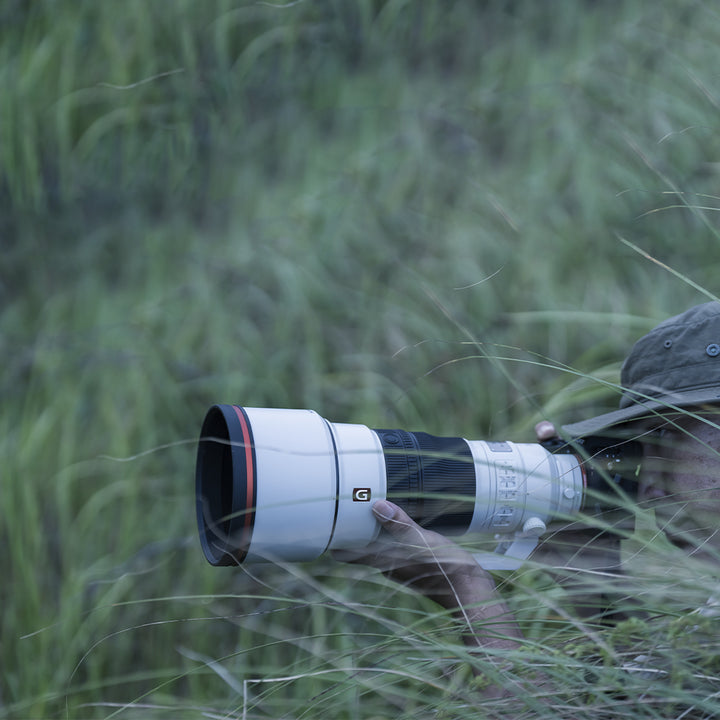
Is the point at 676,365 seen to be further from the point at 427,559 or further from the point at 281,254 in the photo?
the point at 281,254

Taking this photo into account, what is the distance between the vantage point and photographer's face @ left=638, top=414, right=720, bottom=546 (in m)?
1.05

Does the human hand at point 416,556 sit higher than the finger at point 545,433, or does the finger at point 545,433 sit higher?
the finger at point 545,433

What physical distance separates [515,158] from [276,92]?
934 mm

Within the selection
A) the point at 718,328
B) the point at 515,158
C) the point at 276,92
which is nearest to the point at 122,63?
the point at 276,92

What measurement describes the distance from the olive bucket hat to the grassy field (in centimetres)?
26

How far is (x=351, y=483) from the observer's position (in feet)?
3.78

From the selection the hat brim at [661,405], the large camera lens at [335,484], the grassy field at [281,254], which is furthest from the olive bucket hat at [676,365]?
the grassy field at [281,254]

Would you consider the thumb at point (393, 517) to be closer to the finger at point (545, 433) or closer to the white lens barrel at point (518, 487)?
the white lens barrel at point (518, 487)

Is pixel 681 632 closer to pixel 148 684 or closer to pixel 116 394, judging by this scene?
pixel 148 684

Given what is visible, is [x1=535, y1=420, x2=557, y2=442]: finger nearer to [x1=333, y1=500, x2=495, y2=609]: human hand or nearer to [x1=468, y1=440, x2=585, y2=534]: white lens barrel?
[x1=468, y1=440, x2=585, y2=534]: white lens barrel

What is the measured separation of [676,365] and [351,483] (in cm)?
53

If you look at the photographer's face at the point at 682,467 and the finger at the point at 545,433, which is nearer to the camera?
the photographer's face at the point at 682,467

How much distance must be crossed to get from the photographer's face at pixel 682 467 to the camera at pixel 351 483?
0.14 feet

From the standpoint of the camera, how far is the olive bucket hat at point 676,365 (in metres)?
1.14
